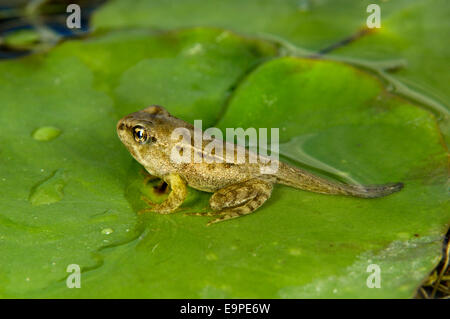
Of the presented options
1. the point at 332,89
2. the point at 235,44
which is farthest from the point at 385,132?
the point at 235,44

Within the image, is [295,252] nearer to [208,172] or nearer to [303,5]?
[208,172]

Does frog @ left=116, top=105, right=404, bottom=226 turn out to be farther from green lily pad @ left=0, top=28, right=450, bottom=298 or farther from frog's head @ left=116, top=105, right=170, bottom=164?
green lily pad @ left=0, top=28, right=450, bottom=298

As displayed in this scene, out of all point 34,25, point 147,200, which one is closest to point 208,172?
point 147,200

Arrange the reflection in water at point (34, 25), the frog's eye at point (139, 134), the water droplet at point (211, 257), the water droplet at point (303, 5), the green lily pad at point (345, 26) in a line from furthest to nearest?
the water droplet at point (303, 5)
the reflection in water at point (34, 25)
the green lily pad at point (345, 26)
the frog's eye at point (139, 134)
the water droplet at point (211, 257)

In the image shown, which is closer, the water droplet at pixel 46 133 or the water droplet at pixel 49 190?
the water droplet at pixel 49 190

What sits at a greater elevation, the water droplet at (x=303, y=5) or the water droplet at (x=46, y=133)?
the water droplet at (x=303, y=5)

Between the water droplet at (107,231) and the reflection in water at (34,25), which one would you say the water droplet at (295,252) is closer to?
the water droplet at (107,231)

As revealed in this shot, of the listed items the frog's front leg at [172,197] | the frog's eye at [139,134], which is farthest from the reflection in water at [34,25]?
the frog's front leg at [172,197]

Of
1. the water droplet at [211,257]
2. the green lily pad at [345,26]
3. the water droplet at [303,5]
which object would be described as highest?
the water droplet at [303,5]
